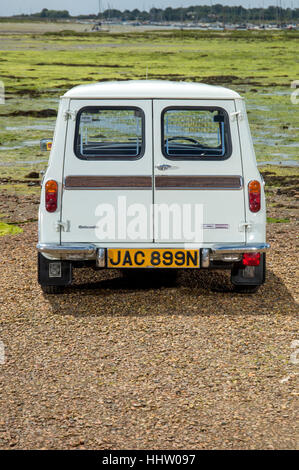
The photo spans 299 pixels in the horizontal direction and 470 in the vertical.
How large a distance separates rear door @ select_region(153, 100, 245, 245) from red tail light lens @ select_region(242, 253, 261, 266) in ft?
0.66

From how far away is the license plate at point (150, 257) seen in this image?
6.88 meters

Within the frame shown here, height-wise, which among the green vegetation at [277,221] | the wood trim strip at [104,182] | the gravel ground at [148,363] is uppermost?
the wood trim strip at [104,182]

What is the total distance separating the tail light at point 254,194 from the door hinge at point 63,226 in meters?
1.65

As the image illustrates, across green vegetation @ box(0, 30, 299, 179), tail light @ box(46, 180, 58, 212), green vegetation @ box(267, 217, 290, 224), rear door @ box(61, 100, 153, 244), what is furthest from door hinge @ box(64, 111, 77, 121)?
green vegetation @ box(267, 217, 290, 224)

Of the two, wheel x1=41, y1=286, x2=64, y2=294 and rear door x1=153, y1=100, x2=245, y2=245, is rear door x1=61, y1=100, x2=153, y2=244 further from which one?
wheel x1=41, y1=286, x2=64, y2=294

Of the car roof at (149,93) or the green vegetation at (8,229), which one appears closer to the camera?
the car roof at (149,93)

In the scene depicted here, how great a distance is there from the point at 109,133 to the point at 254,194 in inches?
66.4

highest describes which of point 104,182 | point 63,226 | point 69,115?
point 69,115

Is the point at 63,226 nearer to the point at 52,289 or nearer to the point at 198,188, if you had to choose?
the point at 52,289

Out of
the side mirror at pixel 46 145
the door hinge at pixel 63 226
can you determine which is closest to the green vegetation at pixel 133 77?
the side mirror at pixel 46 145

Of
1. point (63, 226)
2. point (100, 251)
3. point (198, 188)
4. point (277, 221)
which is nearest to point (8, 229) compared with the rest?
point (277, 221)

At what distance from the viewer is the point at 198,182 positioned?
271 inches

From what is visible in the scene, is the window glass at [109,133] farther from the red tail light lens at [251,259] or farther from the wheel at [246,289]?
the wheel at [246,289]
